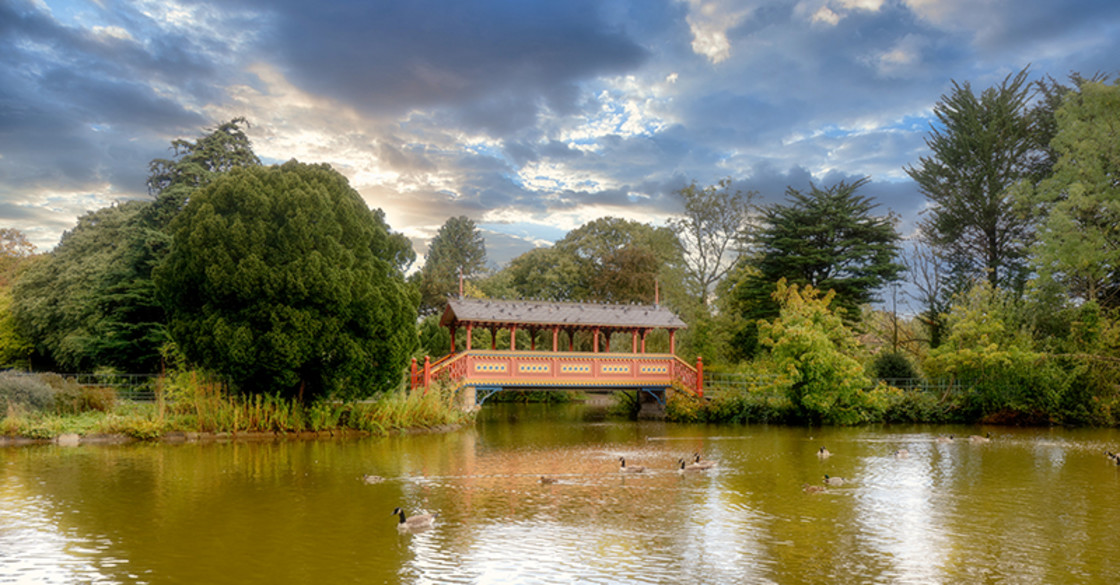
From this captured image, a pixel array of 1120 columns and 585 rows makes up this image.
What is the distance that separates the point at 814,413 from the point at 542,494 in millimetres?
18327

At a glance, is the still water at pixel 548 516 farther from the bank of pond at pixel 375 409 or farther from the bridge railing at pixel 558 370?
the bridge railing at pixel 558 370

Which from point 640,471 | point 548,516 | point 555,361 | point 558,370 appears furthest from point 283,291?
point 548,516

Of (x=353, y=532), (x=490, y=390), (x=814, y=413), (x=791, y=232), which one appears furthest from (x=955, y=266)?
(x=353, y=532)

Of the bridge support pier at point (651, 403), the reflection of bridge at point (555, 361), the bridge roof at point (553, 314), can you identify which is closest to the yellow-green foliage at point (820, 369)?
the reflection of bridge at point (555, 361)

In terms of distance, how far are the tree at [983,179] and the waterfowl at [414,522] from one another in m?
33.5

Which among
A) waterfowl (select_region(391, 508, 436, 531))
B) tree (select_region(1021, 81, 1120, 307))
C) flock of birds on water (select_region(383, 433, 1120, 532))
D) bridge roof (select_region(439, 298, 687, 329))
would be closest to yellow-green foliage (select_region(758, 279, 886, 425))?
bridge roof (select_region(439, 298, 687, 329))

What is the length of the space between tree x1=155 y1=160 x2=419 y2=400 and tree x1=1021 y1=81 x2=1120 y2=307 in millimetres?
24277

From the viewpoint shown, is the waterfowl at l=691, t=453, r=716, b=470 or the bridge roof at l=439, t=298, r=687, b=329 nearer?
the waterfowl at l=691, t=453, r=716, b=470

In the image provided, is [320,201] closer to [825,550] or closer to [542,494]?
[542,494]

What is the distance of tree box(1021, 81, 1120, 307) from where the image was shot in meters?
28.0

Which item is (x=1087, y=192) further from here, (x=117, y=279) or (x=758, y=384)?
(x=117, y=279)

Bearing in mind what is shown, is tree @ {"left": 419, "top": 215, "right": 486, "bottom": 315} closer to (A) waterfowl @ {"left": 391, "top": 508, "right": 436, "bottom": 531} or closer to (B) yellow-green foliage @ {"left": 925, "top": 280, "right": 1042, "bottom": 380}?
(B) yellow-green foliage @ {"left": 925, "top": 280, "right": 1042, "bottom": 380}

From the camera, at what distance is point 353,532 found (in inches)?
410

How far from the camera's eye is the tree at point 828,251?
37.1 meters
